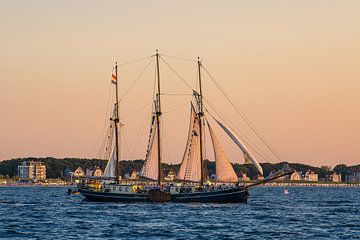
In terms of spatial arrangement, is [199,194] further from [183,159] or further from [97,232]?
[97,232]

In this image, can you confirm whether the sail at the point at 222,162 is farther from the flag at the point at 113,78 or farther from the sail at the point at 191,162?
the flag at the point at 113,78

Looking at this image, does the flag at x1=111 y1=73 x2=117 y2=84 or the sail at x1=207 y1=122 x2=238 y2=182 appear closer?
the sail at x1=207 y1=122 x2=238 y2=182

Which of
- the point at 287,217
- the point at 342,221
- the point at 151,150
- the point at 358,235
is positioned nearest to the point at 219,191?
the point at 151,150

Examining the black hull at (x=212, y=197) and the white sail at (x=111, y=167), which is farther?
the white sail at (x=111, y=167)

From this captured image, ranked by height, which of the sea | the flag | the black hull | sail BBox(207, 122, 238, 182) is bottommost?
the sea

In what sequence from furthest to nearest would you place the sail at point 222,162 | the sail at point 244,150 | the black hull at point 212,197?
the black hull at point 212,197
the sail at point 222,162
the sail at point 244,150

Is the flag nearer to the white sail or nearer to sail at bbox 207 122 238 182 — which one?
the white sail

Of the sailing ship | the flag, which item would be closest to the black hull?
the sailing ship

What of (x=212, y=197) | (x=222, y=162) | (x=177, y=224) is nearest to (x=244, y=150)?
(x=222, y=162)

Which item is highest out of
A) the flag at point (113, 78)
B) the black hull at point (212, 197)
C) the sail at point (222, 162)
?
the flag at point (113, 78)

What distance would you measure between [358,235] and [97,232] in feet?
72.7

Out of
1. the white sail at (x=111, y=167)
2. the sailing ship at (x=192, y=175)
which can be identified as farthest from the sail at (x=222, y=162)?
the white sail at (x=111, y=167)

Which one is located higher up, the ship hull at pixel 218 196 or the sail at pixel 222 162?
the sail at pixel 222 162

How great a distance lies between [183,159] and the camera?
123 metres
